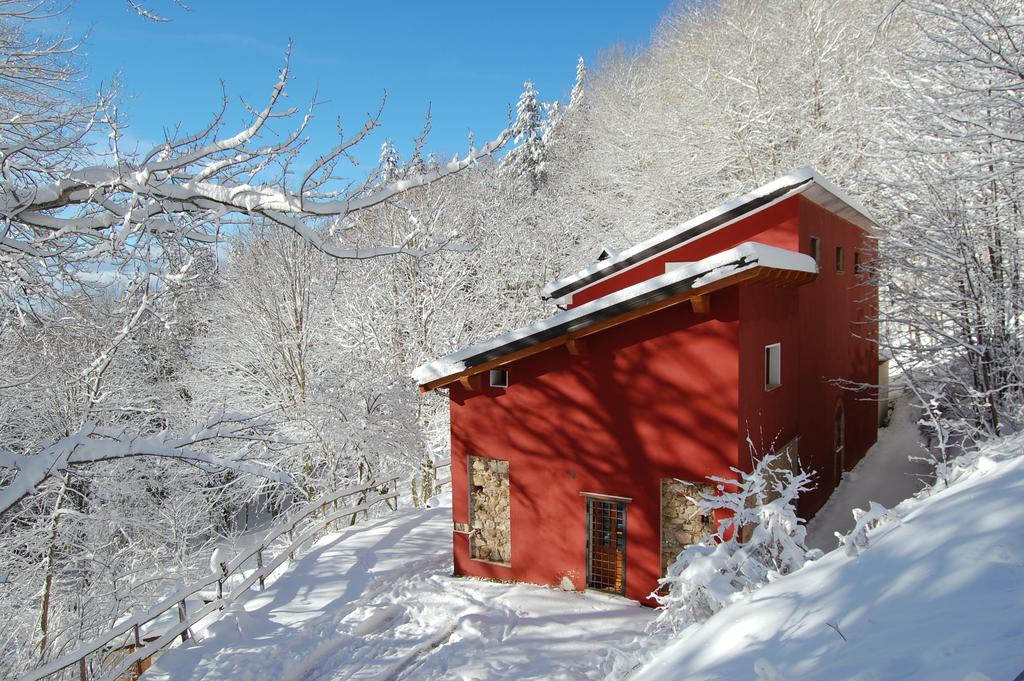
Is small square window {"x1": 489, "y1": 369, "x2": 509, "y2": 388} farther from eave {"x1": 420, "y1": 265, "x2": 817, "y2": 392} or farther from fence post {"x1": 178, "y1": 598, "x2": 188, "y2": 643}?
fence post {"x1": 178, "y1": 598, "x2": 188, "y2": 643}

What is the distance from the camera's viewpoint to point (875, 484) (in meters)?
12.7

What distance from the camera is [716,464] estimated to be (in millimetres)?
8086

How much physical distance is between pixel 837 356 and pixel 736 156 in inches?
388

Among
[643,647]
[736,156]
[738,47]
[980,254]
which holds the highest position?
[738,47]

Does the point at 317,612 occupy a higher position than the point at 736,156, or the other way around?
the point at 736,156

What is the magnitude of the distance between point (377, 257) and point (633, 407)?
5179mm

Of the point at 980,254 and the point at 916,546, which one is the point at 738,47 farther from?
the point at 916,546

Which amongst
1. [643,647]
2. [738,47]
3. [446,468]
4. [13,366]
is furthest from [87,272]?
[738,47]

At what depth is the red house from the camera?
26.6ft

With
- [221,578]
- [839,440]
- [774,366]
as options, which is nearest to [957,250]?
[774,366]

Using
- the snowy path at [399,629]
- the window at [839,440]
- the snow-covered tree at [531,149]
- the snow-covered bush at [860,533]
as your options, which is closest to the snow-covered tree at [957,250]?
the window at [839,440]

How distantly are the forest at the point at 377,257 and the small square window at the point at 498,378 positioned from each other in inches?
76.4

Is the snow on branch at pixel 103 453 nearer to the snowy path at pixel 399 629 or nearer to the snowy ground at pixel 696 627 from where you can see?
the snowy ground at pixel 696 627

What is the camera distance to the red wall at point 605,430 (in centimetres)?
815
